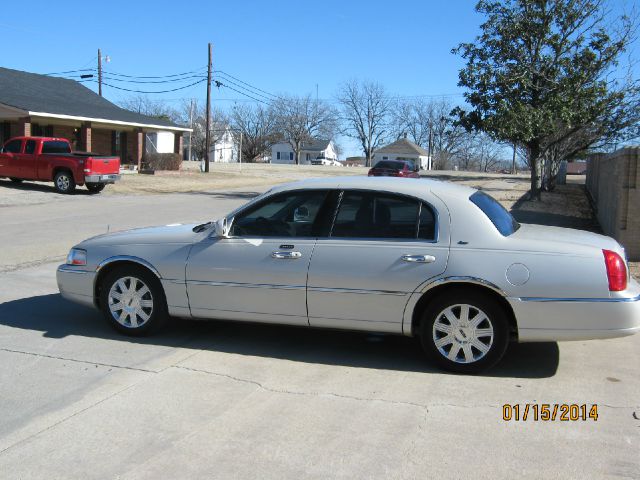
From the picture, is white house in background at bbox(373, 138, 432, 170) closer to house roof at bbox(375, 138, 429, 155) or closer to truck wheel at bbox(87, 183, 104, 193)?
house roof at bbox(375, 138, 429, 155)

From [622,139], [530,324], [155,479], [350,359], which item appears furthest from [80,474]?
[622,139]

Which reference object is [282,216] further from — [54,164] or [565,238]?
[54,164]

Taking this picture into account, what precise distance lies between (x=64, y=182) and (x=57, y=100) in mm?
12709

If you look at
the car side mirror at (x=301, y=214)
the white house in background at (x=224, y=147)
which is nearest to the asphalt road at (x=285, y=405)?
the car side mirror at (x=301, y=214)

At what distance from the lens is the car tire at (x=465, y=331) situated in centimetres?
493

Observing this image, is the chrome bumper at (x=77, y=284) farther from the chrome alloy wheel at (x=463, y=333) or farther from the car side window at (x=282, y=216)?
the chrome alloy wheel at (x=463, y=333)

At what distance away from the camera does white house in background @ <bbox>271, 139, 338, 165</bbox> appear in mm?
108050

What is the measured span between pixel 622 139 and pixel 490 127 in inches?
237

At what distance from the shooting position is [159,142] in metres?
46.7

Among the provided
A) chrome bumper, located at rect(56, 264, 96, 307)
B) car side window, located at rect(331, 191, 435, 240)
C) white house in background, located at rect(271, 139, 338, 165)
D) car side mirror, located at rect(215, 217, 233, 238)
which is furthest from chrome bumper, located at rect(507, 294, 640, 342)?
white house in background, located at rect(271, 139, 338, 165)

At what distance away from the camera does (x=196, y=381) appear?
193 inches

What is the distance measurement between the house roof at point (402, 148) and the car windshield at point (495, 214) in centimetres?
9147

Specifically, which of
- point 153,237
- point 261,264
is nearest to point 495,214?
point 261,264
